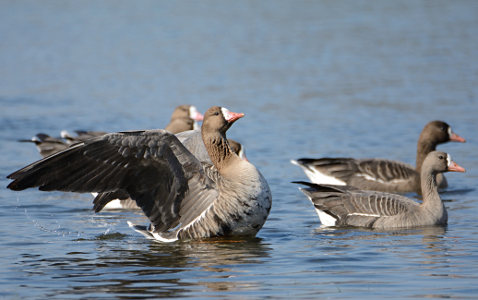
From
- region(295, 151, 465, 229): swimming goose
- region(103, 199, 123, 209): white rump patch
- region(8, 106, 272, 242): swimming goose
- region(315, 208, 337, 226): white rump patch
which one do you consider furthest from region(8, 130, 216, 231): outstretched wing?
region(103, 199, 123, 209): white rump patch

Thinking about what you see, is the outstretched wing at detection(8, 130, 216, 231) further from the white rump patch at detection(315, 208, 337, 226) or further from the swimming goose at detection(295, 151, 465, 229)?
the swimming goose at detection(295, 151, 465, 229)

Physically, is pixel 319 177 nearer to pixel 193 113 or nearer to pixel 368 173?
pixel 368 173

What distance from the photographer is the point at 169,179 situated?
9.61m

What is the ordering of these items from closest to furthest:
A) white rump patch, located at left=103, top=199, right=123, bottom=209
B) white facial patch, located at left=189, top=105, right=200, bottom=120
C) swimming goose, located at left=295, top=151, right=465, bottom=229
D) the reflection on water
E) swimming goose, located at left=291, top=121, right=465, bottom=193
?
the reflection on water, swimming goose, located at left=295, top=151, right=465, bottom=229, white rump patch, located at left=103, top=199, right=123, bottom=209, swimming goose, located at left=291, top=121, right=465, bottom=193, white facial patch, located at left=189, top=105, right=200, bottom=120

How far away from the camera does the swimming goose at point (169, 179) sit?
8914 mm

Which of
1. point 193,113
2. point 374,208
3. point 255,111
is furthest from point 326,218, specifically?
point 255,111

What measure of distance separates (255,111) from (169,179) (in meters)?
10.5

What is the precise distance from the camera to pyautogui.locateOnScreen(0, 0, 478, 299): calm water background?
8289 mm

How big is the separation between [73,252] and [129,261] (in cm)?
81

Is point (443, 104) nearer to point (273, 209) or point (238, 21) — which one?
point (273, 209)

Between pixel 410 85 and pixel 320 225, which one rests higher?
pixel 410 85

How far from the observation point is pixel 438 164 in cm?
1186

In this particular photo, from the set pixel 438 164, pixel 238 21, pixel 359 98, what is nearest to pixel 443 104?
pixel 359 98

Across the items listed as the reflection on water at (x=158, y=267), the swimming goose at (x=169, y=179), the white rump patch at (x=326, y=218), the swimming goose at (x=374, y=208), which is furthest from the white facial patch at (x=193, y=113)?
the reflection on water at (x=158, y=267)
